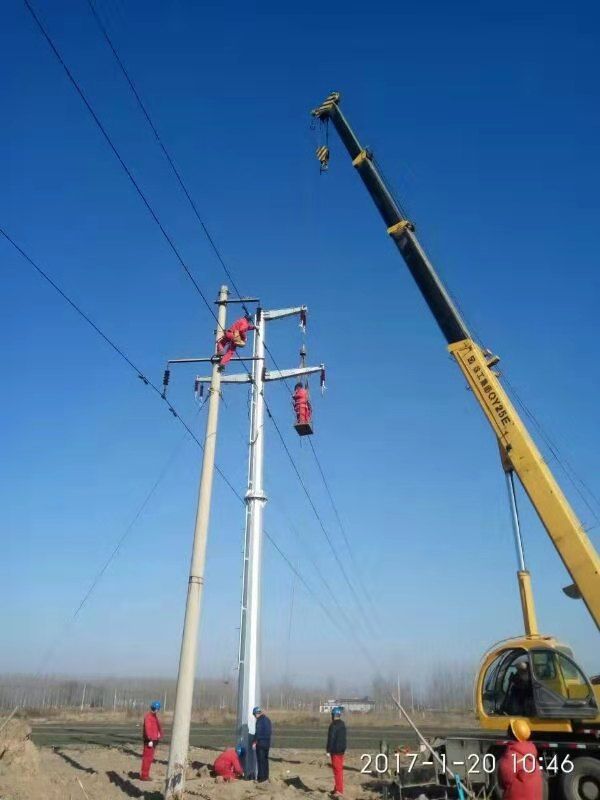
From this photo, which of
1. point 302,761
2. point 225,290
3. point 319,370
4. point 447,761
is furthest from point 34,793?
point 319,370

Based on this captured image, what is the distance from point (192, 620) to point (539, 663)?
684 centimetres

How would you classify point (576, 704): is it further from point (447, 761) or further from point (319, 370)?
point (319, 370)

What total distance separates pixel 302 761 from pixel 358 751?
5092mm

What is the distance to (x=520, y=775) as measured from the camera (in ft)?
21.1

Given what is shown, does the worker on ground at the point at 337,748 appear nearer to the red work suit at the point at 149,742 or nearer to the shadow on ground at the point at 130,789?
the shadow on ground at the point at 130,789

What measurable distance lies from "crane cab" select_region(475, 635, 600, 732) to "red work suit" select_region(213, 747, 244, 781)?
529cm

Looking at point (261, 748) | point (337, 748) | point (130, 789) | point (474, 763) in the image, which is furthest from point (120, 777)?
point (474, 763)

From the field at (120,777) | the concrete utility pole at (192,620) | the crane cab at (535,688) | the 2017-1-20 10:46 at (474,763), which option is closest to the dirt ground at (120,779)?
the field at (120,777)

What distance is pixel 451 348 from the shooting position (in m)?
15.7

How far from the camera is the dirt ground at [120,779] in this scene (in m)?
11.0

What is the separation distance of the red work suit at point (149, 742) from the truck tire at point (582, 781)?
8.54 metres

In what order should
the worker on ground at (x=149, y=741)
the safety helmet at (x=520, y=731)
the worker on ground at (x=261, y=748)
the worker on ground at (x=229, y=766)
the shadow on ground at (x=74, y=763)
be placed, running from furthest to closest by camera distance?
the shadow on ground at (x=74, y=763) → the worker on ground at (x=149, y=741) → the worker on ground at (x=261, y=748) → the worker on ground at (x=229, y=766) → the safety helmet at (x=520, y=731)

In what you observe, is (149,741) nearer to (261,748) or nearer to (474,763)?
(261,748)

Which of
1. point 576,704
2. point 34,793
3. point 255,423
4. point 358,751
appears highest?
point 255,423
